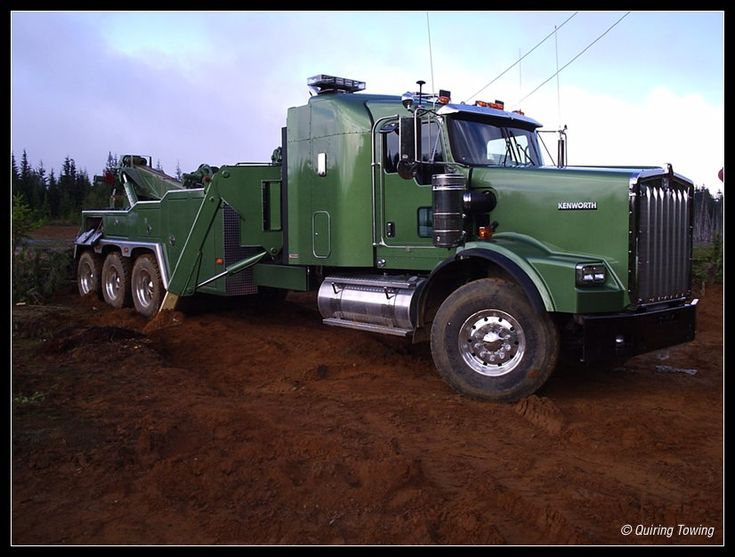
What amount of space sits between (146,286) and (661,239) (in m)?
8.42

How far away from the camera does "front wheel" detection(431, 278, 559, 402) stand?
21.5ft

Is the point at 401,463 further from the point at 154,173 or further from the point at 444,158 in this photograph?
the point at 154,173

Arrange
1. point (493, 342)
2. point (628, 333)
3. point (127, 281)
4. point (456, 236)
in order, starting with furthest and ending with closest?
1. point (127, 281)
2. point (456, 236)
3. point (493, 342)
4. point (628, 333)

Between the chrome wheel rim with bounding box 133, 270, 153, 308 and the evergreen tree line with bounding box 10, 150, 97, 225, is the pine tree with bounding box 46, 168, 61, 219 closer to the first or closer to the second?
the evergreen tree line with bounding box 10, 150, 97, 225

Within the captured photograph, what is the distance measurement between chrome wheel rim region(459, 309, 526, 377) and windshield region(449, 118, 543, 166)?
1793 mm

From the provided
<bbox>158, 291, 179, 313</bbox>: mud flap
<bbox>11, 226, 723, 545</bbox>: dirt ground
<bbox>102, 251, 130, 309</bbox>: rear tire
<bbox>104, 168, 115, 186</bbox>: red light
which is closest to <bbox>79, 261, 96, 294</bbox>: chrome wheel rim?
<bbox>102, 251, 130, 309</bbox>: rear tire

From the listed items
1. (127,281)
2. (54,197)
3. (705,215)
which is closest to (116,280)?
(127,281)

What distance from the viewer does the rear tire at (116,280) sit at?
12812mm

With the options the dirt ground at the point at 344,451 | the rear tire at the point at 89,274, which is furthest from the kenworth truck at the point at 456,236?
the rear tire at the point at 89,274

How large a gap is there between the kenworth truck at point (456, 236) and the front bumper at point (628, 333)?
1 centimetres

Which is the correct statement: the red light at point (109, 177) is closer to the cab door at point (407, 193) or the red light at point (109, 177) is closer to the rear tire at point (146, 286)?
the rear tire at point (146, 286)

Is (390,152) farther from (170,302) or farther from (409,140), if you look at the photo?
(170,302)

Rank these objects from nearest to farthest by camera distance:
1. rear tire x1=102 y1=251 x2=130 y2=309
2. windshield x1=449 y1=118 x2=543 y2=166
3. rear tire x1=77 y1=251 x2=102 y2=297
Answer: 1. windshield x1=449 y1=118 x2=543 y2=166
2. rear tire x1=102 y1=251 x2=130 y2=309
3. rear tire x1=77 y1=251 x2=102 y2=297

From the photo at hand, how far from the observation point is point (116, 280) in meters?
13.2
